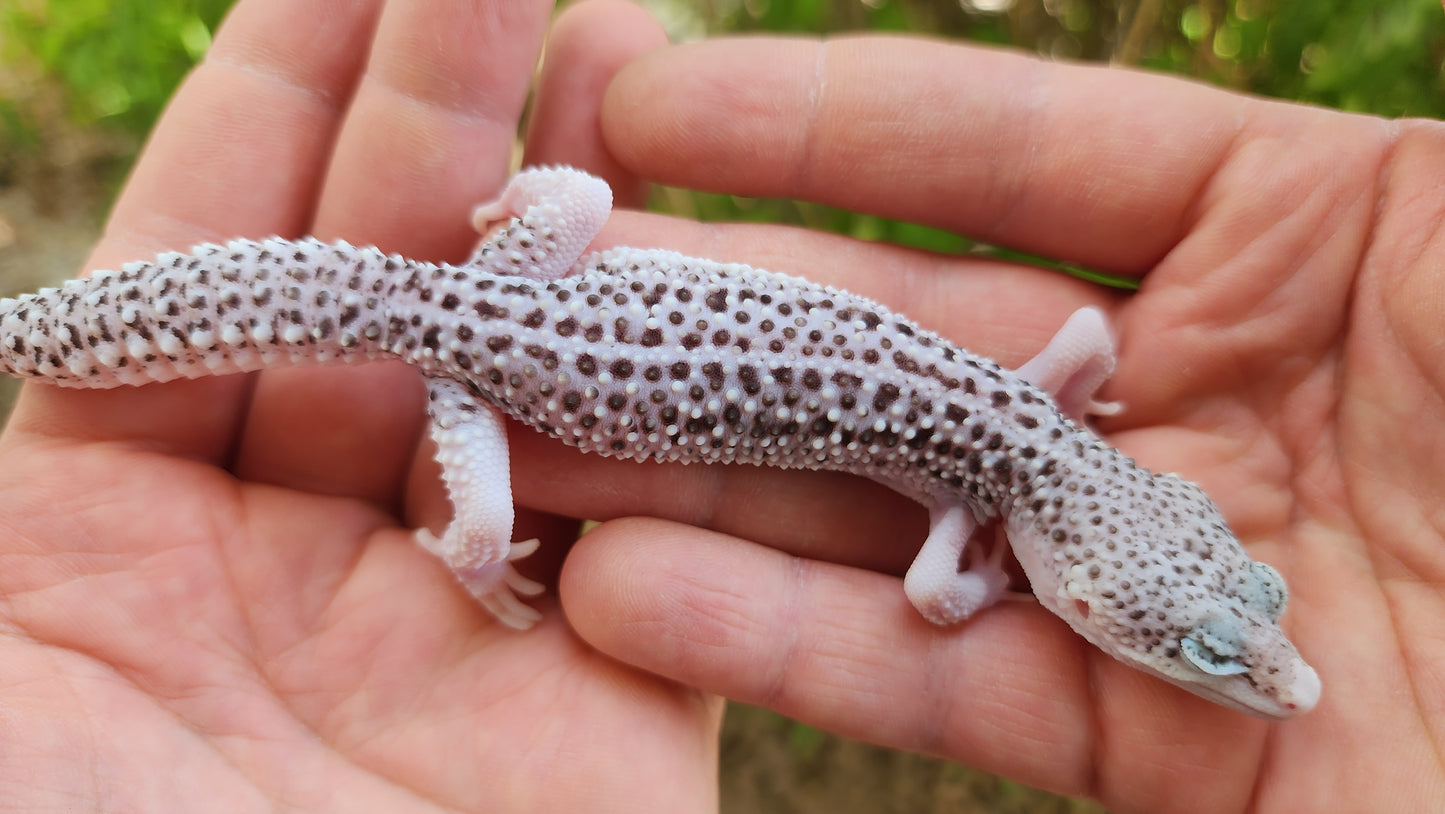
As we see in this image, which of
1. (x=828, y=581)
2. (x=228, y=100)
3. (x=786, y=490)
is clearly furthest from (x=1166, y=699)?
(x=228, y=100)

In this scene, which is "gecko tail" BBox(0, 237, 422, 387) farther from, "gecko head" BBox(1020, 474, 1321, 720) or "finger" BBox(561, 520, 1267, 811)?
"gecko head" BBox(1020, 474, 1321, 720)

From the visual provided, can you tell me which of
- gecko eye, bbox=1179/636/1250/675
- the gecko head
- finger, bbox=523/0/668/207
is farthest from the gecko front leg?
gecko eye, bbox=1179/636/1250/675

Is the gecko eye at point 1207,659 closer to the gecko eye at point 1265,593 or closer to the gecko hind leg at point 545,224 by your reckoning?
the gecko eye at point 1265,593

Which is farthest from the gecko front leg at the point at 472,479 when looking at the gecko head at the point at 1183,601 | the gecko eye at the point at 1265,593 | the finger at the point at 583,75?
the gecko eye at the point at 1265,593

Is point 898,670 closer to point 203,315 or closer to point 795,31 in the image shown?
point 203,315

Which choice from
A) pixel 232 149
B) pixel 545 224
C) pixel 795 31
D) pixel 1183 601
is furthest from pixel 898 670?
pixel 795 31

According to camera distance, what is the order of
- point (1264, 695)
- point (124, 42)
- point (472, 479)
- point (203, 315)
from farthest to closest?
1. point (124, 42)
2. point (472, 479)
3. point (203, 315)
4. point (1264, 695)
